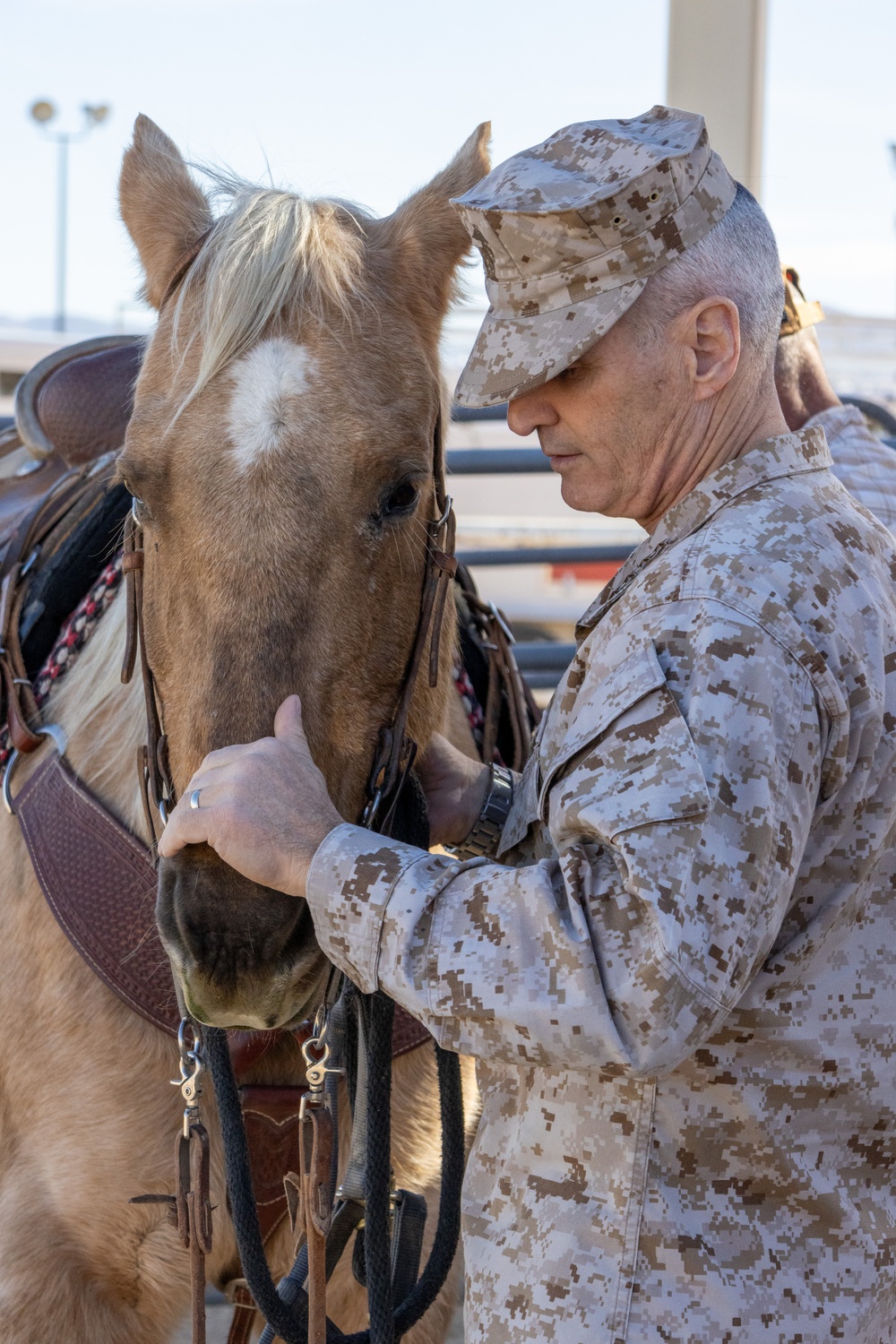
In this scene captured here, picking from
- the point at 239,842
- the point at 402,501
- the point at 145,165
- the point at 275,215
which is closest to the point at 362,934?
the point at 239,842

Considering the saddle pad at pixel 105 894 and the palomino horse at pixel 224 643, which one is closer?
the palomino horse at pixel 224 643

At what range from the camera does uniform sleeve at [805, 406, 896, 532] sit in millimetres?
3129

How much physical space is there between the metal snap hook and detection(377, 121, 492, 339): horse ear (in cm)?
82

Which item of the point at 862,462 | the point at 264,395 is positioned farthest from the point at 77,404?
the point at 862,462

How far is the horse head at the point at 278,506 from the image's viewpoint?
1359 mm

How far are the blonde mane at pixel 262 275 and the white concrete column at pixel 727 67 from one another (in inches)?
109

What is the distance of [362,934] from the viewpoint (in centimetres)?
114

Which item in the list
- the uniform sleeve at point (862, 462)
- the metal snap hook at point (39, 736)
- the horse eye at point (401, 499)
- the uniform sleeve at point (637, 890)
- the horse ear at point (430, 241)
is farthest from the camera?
the uniform sleeve at point (862, 462)

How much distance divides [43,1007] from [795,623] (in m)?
1.28

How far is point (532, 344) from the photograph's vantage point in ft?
4.02

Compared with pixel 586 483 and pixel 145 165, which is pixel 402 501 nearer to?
pixel 586 483

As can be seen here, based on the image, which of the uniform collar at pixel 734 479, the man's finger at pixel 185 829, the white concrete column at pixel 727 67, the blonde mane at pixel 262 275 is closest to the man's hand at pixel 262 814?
the man's finger at pixel 185 829

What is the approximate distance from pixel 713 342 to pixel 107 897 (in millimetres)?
1128

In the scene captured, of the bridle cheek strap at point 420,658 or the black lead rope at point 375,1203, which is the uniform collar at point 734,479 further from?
the black lead rope at point 375,1203
